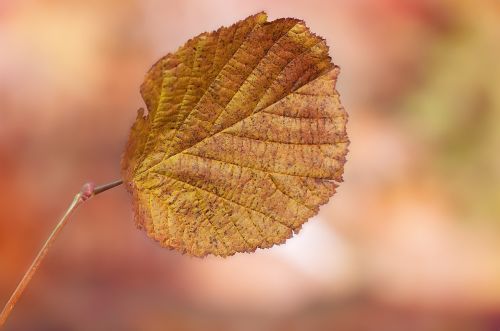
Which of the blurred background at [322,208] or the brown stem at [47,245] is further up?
the blurred background at [322,208]

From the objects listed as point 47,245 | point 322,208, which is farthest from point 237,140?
point 322,208

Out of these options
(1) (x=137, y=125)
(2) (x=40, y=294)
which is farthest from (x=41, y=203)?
(1) (x=137, y=125)

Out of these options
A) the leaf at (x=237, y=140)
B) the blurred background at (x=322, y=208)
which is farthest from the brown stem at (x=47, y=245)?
the blurred background at (x=322, y=208)

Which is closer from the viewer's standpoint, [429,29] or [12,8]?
[12,8]

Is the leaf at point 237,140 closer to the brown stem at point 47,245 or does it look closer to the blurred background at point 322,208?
the brown stem at point 47,245

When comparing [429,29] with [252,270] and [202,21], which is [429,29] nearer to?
[202,21]

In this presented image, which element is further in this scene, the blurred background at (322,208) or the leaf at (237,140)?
the blurred background at (322,208)
